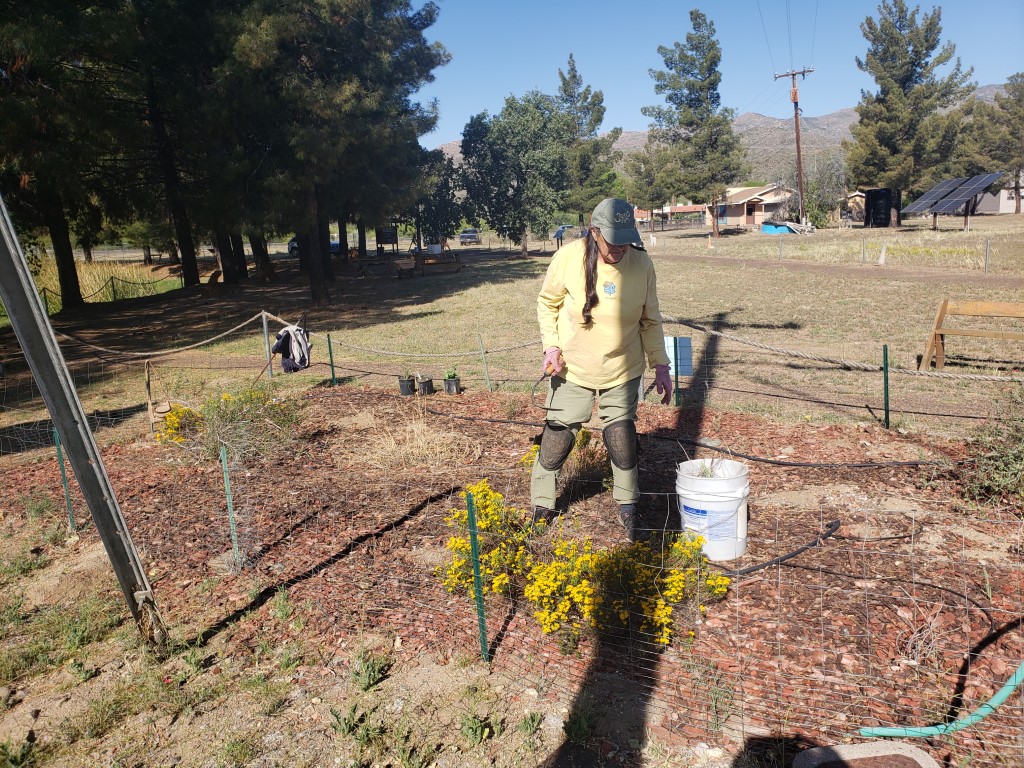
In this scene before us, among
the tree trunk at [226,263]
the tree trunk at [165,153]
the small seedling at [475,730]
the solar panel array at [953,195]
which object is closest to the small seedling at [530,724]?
the small seedling at [475,730]

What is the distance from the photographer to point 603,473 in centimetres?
571

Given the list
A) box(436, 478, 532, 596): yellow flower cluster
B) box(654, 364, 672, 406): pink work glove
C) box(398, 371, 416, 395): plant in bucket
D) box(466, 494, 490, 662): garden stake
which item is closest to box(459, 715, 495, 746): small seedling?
box(466, 494, 490, 662): garden stake

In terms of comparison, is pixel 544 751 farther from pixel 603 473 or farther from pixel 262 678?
pixel 603 473

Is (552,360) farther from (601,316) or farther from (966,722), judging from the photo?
(966,722)

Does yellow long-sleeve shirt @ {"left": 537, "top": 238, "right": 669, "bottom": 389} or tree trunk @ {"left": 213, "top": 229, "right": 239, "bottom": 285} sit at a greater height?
tree trunk @ {"left": 213, "top": 229, "right": 239, "bottom": 285}

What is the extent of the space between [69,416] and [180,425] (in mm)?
Answer: 4077

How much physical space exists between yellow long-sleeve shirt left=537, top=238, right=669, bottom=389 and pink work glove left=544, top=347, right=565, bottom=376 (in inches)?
2.1

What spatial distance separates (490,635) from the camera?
12.8ft

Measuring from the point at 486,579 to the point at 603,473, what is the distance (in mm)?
1903

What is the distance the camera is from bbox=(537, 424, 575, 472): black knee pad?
460cm

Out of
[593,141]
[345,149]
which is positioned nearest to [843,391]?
[345,149]

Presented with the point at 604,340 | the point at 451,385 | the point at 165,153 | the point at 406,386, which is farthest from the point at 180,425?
the point at 165,153

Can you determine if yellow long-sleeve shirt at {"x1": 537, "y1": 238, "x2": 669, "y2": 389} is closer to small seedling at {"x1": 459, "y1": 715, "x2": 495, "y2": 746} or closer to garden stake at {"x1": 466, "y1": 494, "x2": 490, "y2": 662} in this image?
garden stake at {"x1": 466, "y1": 494, "x2": 490, "y2": 662}

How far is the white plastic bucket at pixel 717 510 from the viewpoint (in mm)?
4203
